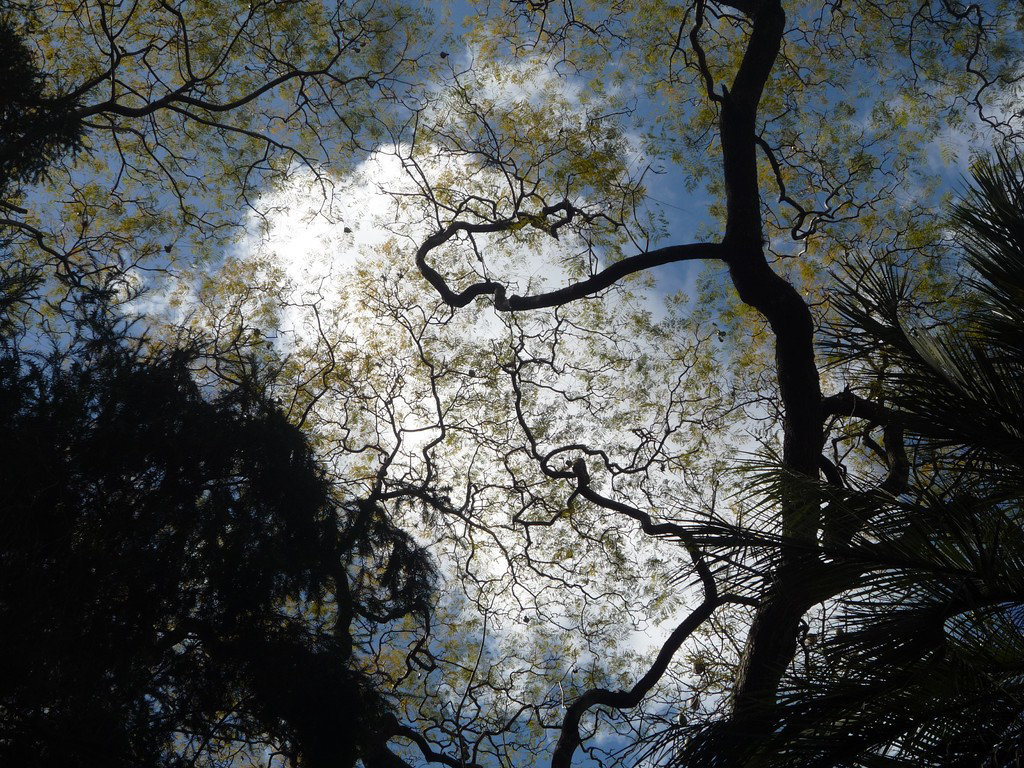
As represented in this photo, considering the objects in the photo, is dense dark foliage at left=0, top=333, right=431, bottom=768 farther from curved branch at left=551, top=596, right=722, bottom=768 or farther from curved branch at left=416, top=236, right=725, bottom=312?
curved branch at left=416, top=236, right=725, bottom=312

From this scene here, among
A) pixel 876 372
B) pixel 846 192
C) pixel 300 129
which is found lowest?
pixel 876 372

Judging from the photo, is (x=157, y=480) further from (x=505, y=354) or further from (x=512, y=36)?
(x=512, y=36)

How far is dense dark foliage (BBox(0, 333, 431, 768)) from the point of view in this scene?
472 centimetres

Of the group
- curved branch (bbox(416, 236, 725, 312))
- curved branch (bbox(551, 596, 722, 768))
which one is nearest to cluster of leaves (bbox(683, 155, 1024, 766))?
curved branch (bbox(416, 236, 725, 312))

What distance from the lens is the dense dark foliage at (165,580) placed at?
472 centimetres

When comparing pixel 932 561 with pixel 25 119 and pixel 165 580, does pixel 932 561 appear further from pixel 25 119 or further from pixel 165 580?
pixel 25 119

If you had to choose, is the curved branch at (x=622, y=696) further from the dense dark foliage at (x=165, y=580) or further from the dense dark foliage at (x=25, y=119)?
the dense dark foliage at (x=25, y=119)

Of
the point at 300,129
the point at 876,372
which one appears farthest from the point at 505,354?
the point at 876,372

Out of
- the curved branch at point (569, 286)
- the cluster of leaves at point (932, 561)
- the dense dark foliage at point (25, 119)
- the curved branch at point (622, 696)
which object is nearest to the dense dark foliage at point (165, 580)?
the dense dark foliage at point (25, 119)

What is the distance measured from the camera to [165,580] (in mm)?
5445

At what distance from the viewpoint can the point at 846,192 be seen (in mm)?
9500

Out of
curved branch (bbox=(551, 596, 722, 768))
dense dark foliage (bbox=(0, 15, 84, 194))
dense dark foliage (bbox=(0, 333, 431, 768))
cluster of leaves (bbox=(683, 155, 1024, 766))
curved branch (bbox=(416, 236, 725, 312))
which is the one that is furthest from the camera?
curved branch (bbox=(551, 596, 722, 768))

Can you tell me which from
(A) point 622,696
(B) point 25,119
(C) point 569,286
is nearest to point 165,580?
(B) point 25,119

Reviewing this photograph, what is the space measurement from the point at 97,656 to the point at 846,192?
8.90 metres
